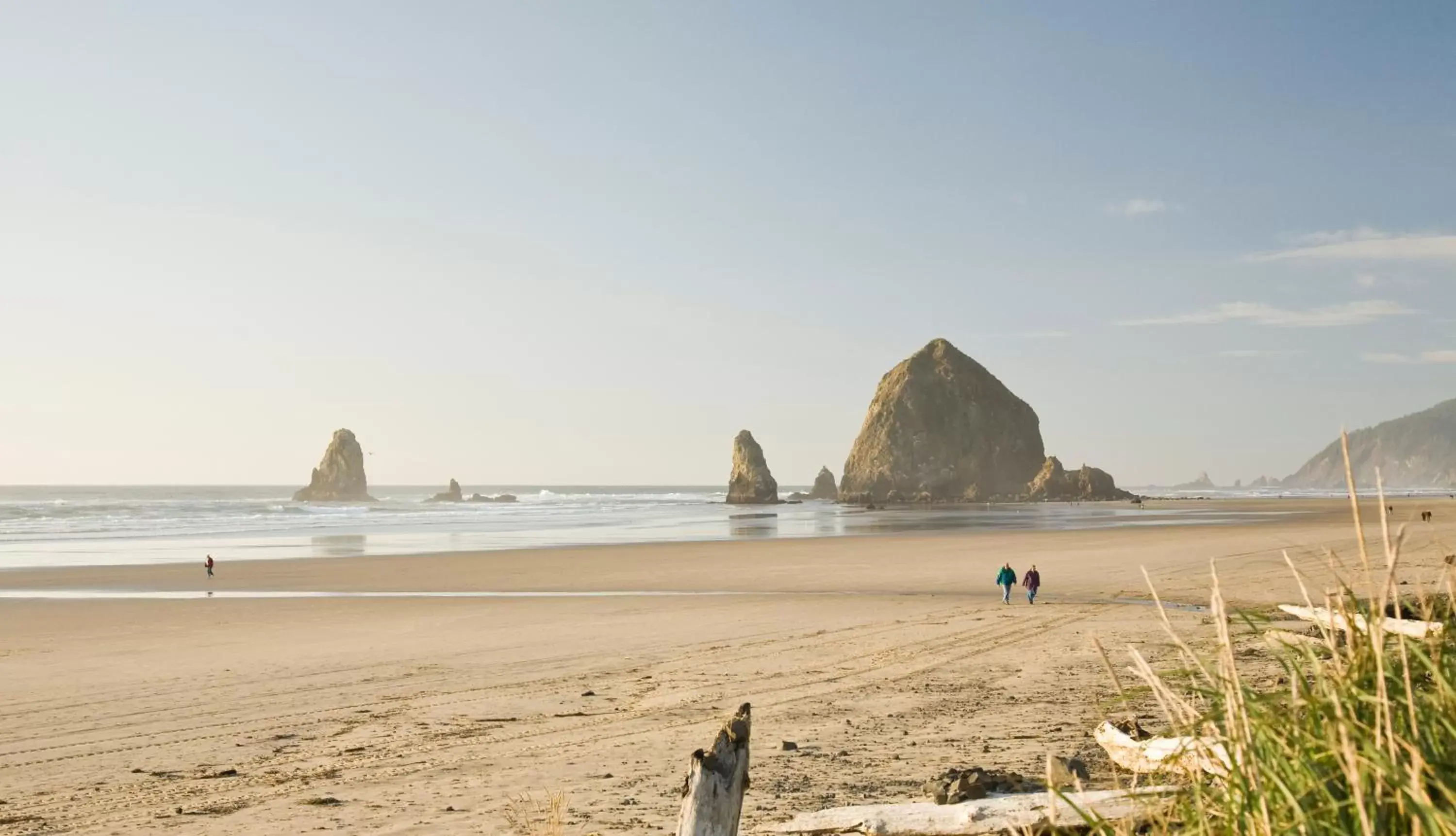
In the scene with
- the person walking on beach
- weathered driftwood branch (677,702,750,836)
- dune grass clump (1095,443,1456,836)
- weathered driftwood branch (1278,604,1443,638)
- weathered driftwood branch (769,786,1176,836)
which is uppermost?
weathered driftwood branch (1278,604,1443,638)

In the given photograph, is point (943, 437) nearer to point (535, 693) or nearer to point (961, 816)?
point (535, 693)

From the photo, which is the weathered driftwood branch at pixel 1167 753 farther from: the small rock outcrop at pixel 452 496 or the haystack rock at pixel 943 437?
the small rock outcrop at pixel 452 496

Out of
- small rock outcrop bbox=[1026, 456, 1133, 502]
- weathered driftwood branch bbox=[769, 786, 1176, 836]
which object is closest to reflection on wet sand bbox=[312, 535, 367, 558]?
weathered driftwood branch bbox=[769, 786, 1176, 836]

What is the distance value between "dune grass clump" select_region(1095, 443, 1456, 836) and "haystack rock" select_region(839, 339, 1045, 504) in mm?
123552

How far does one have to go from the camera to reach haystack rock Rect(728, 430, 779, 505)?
121062 millimetres

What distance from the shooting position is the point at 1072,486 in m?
122

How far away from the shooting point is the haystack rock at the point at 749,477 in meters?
121

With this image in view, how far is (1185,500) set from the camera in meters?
109

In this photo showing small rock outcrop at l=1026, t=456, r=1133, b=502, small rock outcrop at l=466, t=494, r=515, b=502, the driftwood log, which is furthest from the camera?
small rock outcrop at l=466, t=494, r=515, b=502

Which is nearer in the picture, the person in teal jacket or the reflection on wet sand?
the person in teal jacket

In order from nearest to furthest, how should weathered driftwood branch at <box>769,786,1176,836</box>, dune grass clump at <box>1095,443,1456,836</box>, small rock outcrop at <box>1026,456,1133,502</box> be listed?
dune grass clump at <box>1095,443,1456,836</box> < weathered driftwood branch at <box>769,786,1176,836</box> < small rock outcrop at <box>1026,456,1133,502</box>

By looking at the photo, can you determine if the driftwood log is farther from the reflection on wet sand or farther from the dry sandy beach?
the reflection on wet sand

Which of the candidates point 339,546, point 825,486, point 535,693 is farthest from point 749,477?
point 535,693

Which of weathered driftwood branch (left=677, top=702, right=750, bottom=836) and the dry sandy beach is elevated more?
weathered driftwood branch (left=677, top=702, right=750, bottom=836)
